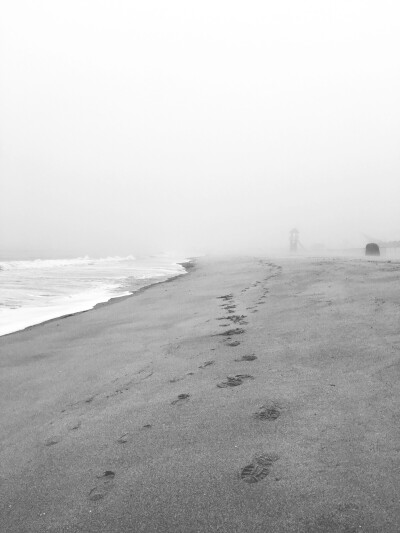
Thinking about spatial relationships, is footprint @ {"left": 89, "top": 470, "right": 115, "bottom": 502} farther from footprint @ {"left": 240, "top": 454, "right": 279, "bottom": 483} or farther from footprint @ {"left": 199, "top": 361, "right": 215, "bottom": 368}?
footprint @ {"left": 199, "top": 361, "right": 215, "bottom": 368}

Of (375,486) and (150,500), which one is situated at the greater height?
(375,486)

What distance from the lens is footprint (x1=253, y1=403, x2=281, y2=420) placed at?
274cm

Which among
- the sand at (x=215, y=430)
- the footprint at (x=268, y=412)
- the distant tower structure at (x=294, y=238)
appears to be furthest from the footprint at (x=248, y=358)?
the distant tower structure at (x=294, y=238)

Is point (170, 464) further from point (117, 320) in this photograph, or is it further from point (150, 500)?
point (117, 320)

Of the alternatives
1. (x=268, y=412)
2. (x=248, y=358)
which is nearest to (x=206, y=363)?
(x=248, y=358)

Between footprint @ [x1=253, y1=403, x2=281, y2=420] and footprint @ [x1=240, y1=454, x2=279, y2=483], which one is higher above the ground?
Result: footprint @ [x1=253, y1=403, x2=281, y2=420]

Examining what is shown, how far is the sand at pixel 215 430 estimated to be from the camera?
1921 mm

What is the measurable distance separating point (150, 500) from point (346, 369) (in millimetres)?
2046

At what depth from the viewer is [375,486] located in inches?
75.4

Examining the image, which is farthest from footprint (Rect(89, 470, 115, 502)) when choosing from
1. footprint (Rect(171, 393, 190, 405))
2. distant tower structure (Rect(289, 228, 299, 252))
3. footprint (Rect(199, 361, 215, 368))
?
distant tower structure (Rect(289, 228, 299, 252))

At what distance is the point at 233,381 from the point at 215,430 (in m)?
0.88

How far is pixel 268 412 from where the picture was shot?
281 centimetres

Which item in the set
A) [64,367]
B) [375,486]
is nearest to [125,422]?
[375,486]

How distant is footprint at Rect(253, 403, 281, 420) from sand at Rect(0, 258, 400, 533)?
16 mm
